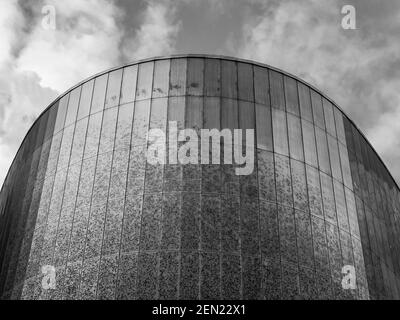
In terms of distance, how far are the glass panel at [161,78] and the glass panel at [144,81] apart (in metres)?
0.21

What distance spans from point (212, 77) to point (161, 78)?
207cm

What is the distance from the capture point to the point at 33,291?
20047 millimetres

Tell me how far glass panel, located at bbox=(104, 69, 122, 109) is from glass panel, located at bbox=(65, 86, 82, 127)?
1.67 meters

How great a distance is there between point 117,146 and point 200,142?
10.7 ft

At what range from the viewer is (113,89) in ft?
74.9

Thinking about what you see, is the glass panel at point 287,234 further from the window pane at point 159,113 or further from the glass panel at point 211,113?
the window pane at point 159,113

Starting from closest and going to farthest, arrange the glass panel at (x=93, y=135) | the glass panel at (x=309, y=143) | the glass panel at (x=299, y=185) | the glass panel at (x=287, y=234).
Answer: the glass panel at (x=287, y=234), the glass panel at (x=299, y=185), the glass panel at (x=93, y=135), the glass panel at (x=309, y=143)

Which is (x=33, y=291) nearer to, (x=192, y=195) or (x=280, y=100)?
(x=192, y=195)

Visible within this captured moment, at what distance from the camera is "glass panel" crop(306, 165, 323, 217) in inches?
817

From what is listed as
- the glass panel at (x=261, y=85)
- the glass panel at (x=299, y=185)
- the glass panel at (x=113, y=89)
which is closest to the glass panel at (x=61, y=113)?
the glass panel at (x=113, y=89)

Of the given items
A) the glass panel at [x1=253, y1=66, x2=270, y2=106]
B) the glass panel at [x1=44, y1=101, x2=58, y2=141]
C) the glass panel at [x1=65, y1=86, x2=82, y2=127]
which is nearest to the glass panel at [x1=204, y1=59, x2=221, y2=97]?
the glass panel at [x1=253, y1=66, x2=270, y2=106]

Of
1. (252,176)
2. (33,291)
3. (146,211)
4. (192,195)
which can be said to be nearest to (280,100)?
(252,176)

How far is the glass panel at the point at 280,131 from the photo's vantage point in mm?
21281

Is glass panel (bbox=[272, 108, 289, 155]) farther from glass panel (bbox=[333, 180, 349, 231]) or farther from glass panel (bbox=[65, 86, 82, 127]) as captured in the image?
Answer: glass panel (bbox=[65, 86, 82, 127])
